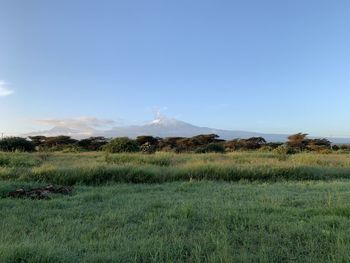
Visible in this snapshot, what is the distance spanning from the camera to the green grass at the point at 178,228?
465 cm

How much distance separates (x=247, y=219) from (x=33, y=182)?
6946 millimetres

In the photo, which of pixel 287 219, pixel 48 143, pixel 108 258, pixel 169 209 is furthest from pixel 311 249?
pixel 48 143

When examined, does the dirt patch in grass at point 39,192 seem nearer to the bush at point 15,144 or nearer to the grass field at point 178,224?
the grass field at point 178,224

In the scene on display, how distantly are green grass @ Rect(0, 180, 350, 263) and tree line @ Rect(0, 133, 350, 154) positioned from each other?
17.5 meters

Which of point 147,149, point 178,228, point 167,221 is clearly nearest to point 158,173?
point 167,221

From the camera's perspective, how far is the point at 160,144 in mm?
39750

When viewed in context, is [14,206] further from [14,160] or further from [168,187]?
[14,160]

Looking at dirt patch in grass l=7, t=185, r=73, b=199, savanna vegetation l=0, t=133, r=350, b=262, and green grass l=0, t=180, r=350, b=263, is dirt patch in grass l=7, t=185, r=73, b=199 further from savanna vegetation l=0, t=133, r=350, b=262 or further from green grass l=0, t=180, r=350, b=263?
green grass l=0, t=180, r=350, b=263

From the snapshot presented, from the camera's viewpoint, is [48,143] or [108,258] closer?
[108,258]

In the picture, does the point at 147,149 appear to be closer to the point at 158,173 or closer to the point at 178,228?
the point at 158,173

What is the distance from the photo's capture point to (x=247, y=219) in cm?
648

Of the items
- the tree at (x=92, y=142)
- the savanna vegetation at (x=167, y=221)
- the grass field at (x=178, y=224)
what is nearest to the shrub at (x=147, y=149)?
the tree at (x=92, y=142)

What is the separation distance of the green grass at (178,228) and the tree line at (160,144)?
57.4 feet

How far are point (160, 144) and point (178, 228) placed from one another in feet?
111
